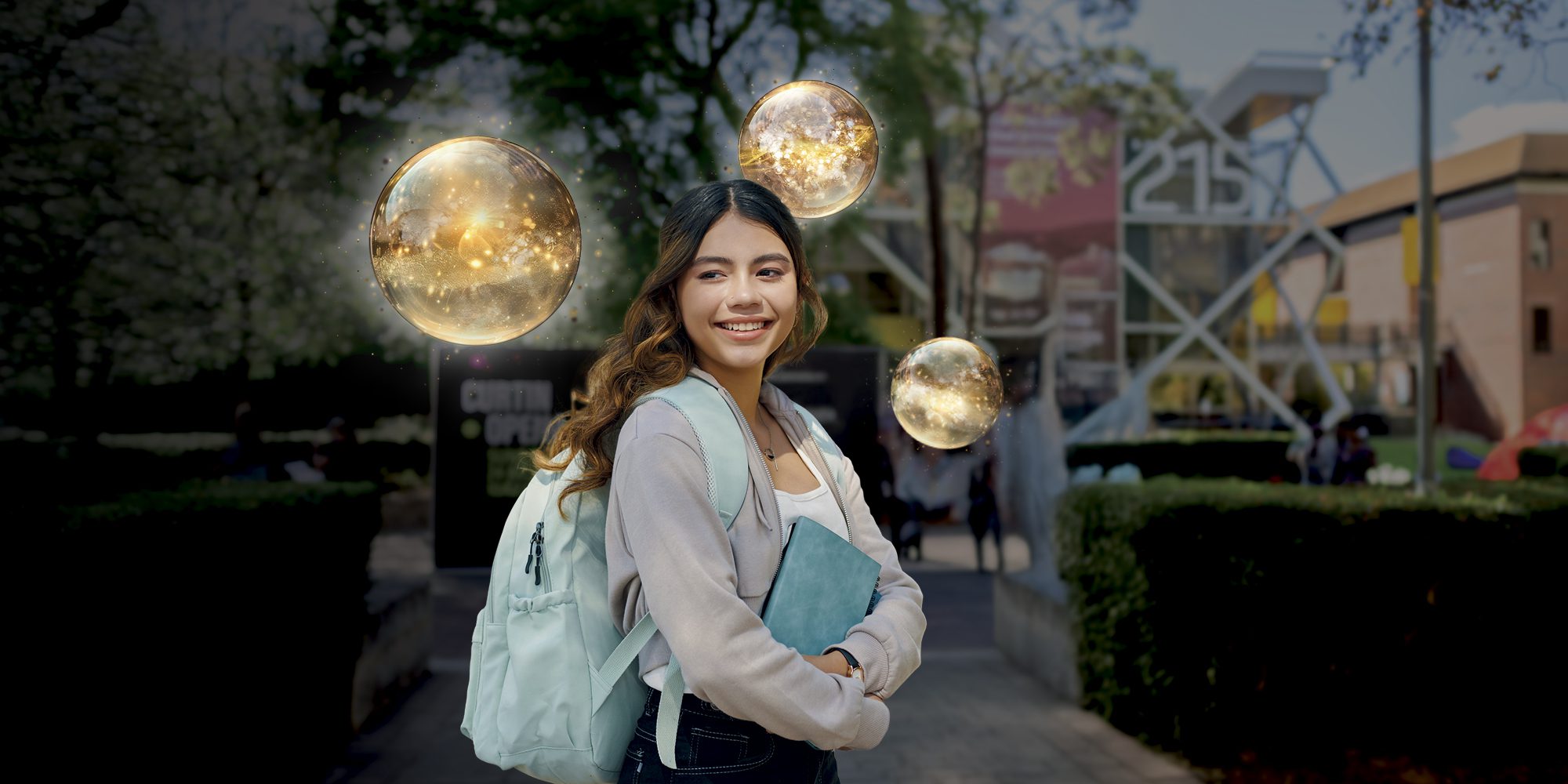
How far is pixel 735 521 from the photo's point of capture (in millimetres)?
1660

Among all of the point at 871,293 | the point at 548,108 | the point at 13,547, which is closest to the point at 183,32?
the point at 548,108

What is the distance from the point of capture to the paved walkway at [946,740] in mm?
4926

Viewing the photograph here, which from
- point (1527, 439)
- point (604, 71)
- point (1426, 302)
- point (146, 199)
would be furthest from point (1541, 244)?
point (146, 199)

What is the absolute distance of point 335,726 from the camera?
5148 mm

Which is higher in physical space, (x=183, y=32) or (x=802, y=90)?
(x=183, y=32)

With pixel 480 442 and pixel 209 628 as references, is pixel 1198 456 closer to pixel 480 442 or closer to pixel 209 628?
pixel 480 442

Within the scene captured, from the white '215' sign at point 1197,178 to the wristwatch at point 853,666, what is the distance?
2855cm

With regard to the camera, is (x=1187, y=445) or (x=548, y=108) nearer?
(x=548, y=108)

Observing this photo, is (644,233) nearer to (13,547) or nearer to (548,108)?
(548,108)

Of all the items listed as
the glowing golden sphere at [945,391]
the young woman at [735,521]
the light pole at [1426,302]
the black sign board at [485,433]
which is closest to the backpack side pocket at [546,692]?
the young woman at [735,521]

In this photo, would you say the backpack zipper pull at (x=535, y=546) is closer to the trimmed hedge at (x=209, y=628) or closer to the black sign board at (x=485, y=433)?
the trimmed hedge at (x=209, y=628)

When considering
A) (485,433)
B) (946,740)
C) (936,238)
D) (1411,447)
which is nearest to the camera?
(946,740)

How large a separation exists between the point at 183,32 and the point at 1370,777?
32.6 ft

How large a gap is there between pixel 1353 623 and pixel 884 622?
13.7 feet
